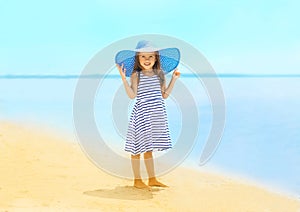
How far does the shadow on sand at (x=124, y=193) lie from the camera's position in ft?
11.0

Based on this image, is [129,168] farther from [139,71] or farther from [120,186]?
[139,71]

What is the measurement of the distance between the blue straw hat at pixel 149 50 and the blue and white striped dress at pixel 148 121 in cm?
13

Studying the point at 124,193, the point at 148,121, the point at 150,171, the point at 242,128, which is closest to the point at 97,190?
the point at 124,193

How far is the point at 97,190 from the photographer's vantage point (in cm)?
349

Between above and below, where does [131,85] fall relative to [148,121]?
above

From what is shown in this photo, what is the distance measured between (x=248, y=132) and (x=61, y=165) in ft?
8.51

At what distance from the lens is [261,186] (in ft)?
13.3

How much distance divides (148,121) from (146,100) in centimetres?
15

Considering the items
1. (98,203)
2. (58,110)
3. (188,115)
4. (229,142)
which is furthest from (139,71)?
(58,110)

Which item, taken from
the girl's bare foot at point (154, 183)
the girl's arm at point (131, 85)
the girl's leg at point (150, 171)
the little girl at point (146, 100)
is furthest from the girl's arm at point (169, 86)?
the girl's bare foot at point (154, 183)

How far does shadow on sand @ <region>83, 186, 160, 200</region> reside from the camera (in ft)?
11.0

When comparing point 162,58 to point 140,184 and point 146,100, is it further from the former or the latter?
point 140,184

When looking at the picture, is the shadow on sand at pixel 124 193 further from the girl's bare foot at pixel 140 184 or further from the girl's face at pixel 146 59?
the girl's face at pixel 146 59

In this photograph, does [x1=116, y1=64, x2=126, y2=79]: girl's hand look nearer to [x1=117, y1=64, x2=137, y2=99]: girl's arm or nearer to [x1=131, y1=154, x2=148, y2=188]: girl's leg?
[x1=117, y1=64, x2=137, y2=99]: girl's arm
